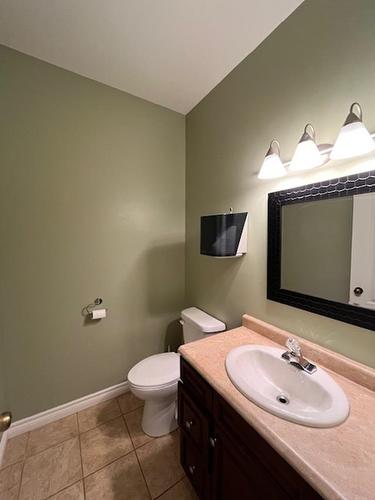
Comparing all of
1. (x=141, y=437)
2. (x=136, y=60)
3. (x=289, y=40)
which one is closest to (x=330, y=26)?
(x=289, y=40)

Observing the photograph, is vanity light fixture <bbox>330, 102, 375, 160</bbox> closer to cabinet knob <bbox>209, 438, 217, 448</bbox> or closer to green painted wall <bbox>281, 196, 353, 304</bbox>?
green painted wall <bbox>281, 196, 353, 304</bbox>

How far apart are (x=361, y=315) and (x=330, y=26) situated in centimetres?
131

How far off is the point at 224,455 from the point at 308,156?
4.43 ft

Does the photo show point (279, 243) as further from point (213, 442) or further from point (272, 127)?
point (213, 442)

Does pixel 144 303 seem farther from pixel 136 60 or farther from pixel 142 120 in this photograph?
pixel 136 60

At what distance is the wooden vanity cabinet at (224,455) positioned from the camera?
614mm

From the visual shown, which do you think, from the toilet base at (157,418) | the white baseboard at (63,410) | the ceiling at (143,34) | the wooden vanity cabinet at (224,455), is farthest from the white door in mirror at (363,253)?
the white baseboard at (63,410)

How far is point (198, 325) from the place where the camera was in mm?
1575

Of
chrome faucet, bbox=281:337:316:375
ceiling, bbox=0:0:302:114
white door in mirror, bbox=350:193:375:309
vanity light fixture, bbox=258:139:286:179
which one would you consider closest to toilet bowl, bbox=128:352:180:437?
chrome faucet, bbox=281:337:316:375

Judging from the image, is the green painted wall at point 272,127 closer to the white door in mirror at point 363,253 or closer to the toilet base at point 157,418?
the white door in mirror at point 363,253

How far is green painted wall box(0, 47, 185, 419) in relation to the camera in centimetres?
137

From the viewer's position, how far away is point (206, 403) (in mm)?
925

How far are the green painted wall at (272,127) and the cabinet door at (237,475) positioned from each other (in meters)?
0.60

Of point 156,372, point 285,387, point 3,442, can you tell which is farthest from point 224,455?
point 3,442
